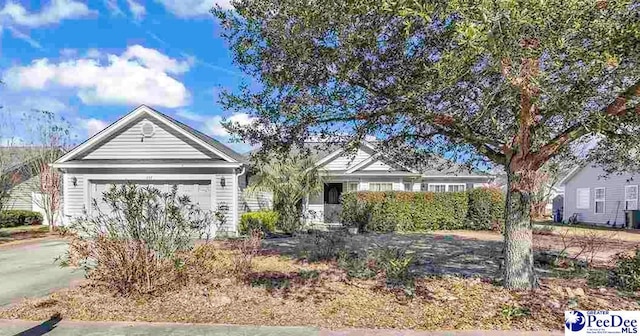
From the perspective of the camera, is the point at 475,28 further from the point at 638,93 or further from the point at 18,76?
the point at 18,76

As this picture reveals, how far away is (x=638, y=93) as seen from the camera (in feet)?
17.9

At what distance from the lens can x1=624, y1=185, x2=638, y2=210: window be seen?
82.0 feet

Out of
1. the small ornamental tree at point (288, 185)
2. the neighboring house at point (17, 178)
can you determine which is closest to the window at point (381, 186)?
the small ornamental tree at point (288, 185)

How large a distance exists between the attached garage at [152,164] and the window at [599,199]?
2279cm

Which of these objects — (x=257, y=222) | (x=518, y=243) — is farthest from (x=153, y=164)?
(x=518, y=243)

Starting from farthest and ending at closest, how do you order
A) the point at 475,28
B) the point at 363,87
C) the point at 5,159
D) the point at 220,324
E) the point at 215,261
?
the point at 5,159, the point at 215,261, the point at 363,87, the point at 220,324, the point at 475,28

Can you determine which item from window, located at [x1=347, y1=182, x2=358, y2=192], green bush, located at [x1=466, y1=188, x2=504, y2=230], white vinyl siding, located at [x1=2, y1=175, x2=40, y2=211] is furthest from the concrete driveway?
green bush, located at [x1=466, y1=188, x2=504, y2=230]

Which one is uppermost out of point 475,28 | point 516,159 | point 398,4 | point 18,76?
point 18,76

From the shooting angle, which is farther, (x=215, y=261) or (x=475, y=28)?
(x=215, y=261)

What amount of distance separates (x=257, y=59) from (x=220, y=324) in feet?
12.8

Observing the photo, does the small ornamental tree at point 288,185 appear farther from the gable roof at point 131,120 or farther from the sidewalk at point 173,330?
the sidewalk at point 173,330

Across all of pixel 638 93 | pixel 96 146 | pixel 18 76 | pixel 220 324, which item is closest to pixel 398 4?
pixel 638 93

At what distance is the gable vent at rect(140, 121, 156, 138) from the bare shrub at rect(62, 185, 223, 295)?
11293 millimetres

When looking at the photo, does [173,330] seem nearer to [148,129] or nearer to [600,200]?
[148,129]
